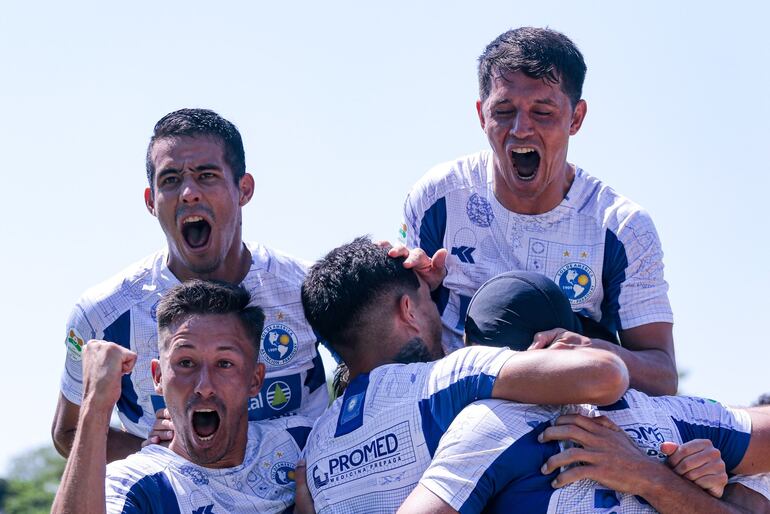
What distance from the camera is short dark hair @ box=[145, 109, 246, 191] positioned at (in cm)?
811

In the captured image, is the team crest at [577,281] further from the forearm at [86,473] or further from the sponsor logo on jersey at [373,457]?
the forearm at [86,473]

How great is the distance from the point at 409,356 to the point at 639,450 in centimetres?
129

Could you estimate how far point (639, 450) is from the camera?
5684 mm

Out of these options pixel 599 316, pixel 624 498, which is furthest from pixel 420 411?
pixel 599 316

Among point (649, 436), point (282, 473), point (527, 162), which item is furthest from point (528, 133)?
point (282, 473)

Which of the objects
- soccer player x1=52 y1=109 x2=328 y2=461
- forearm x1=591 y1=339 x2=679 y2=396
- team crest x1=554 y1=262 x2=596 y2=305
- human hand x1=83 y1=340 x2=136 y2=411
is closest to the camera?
human hand x1=83 y1=340 x2=136 y2=411

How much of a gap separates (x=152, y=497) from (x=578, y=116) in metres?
3.51

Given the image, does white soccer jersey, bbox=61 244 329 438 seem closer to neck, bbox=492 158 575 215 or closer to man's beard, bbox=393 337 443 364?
neck, bbox=492 158 575 215

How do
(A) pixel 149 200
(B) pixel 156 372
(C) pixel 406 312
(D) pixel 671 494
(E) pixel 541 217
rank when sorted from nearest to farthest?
1. (D) pixel 671 494
2. (C) pixel 406 312
3. (B) pixel 156 372
4. (E) pixel 541 217
5. (A) pixel 149 200

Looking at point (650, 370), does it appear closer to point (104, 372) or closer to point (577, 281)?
point (577, 281)

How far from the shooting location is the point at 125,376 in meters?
7.98

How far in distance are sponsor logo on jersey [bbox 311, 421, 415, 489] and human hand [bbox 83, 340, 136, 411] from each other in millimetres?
1171

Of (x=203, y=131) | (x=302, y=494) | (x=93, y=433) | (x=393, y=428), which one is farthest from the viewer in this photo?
(x=203, y=131)

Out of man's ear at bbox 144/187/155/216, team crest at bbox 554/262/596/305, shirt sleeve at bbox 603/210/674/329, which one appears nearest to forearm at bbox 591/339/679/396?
shirt sleeve at bbox 603/210/674/329
